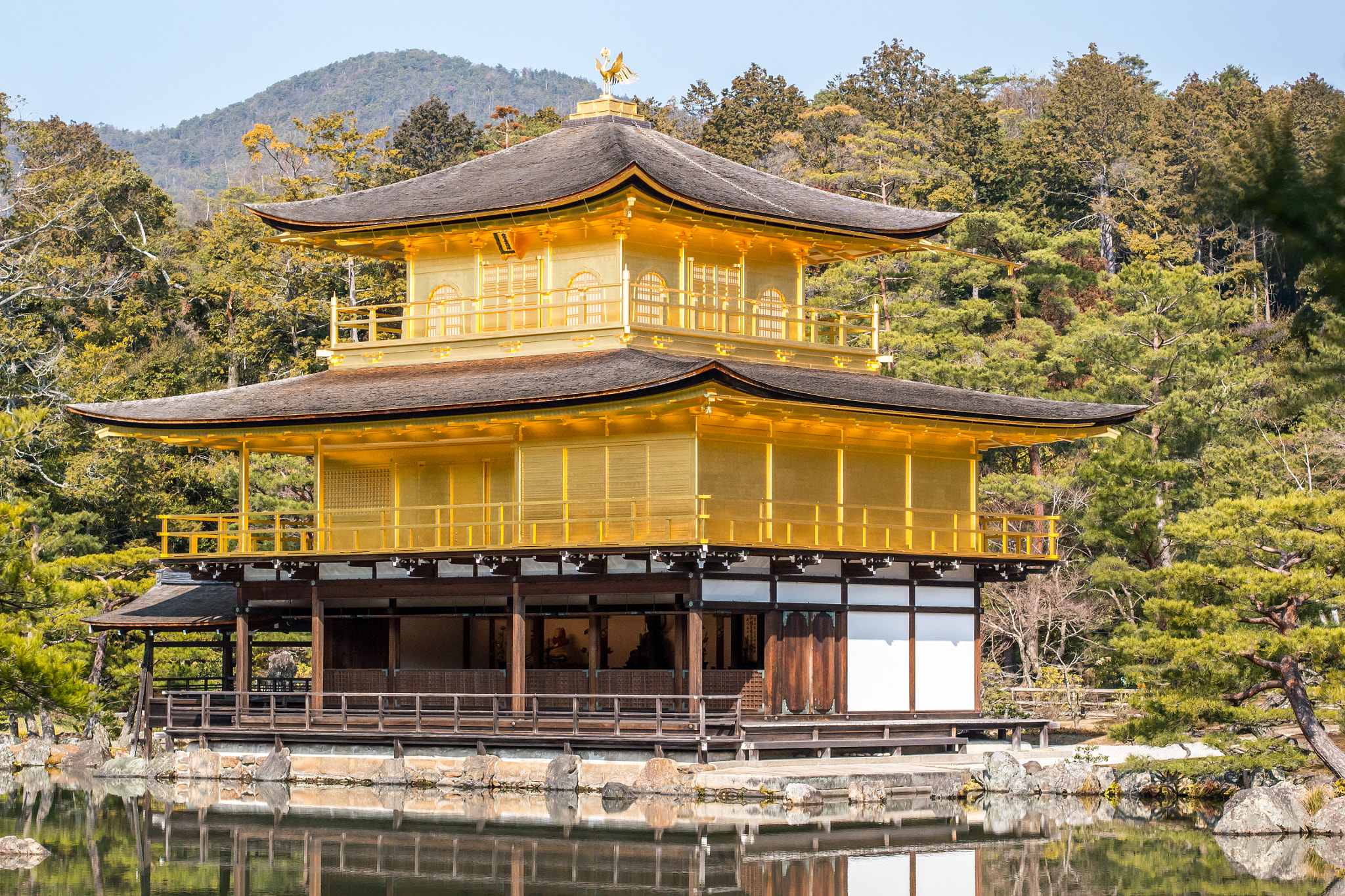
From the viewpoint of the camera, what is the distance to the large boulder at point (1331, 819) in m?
23.3

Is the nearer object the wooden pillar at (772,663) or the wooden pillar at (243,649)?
the wooden pillar at (772,663)

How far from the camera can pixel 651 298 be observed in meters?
34.4

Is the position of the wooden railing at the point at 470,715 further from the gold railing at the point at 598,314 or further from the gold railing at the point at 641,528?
the gold railing at the point at 598,314

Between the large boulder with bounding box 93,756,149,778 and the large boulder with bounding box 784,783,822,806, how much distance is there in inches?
535

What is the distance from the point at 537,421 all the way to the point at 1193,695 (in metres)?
12.8

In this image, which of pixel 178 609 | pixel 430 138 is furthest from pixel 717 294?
pixel 430 138

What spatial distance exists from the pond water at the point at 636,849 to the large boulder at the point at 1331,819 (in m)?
0.68

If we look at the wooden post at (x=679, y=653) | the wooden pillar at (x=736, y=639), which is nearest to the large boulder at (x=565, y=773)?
the wooden post at (x=679, y=653)

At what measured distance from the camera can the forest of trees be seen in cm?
2095

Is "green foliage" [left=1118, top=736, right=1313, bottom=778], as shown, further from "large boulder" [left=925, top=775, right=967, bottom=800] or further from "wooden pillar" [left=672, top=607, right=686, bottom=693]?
"wooden pillar" [left=672, top=607, right=686, bottom=693]

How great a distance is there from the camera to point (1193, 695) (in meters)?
24.8

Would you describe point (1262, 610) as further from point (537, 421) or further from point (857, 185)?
point (857, 185)

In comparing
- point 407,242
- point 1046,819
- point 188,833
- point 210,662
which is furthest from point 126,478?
point 1046,819

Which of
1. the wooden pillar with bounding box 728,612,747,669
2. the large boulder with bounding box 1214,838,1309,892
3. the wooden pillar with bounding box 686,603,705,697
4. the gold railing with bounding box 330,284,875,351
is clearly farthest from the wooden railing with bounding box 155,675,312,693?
the large boulder with bounding box 1214,838,1309,892
